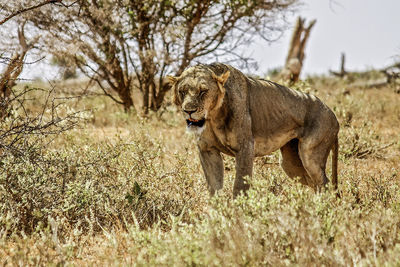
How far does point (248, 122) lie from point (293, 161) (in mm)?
1227

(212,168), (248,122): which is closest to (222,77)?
(248,122)

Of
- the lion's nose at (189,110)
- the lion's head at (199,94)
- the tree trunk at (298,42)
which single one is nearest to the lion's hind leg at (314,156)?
the lion's head at (199,94)

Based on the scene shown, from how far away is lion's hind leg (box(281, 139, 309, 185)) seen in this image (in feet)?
18.4

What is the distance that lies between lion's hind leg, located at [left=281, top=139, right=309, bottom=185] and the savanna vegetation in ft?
0.81

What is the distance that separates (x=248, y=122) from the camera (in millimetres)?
4660

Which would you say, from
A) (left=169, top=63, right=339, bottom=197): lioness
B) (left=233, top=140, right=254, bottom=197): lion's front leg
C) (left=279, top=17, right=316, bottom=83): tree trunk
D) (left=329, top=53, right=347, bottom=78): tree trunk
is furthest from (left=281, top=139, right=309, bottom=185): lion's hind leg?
(left=329, top=53, right=347, bottom=78): tree trunk

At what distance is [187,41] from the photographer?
9.88 meters

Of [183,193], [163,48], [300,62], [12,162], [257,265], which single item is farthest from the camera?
[300,62]

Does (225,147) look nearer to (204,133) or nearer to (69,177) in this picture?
(204,133)

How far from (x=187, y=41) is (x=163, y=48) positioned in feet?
1.68

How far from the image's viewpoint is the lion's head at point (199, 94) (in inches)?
167

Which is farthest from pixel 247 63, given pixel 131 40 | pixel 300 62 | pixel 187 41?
pixel 300 62

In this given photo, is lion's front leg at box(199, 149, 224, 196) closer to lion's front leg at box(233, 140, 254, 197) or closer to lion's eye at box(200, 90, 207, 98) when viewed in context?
lion's front leg at box(233, 140, 254, 197)

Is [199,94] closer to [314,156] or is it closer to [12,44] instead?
[314,156]
